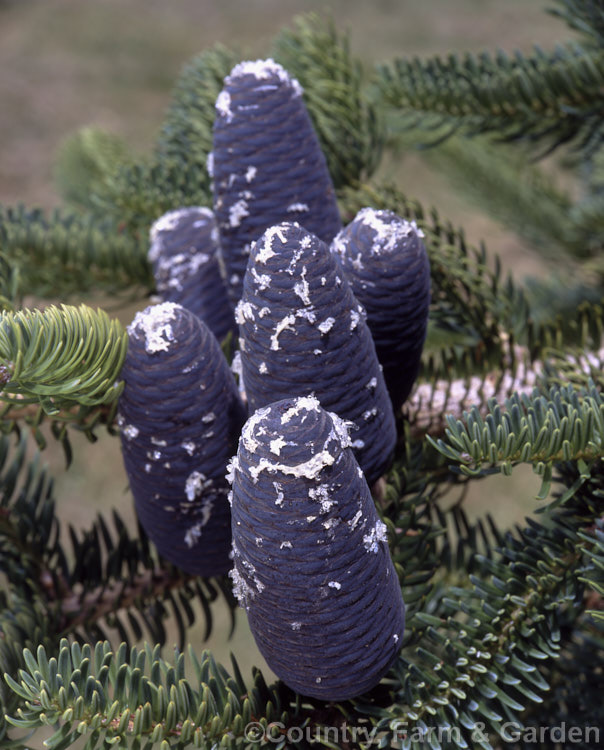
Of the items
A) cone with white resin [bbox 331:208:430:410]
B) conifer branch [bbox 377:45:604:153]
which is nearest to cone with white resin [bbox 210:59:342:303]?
cone with white resin [bbox 331:208:430:410]

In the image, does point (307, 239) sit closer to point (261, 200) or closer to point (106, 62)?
point (261, 200)

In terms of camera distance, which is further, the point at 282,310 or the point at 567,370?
the point at 567,370

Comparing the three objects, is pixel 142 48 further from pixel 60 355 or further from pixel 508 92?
pixel 60 355

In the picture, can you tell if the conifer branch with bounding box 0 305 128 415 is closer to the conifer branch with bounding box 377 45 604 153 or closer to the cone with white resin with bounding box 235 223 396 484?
the cone with white resin with bounding box 235 223 396 484

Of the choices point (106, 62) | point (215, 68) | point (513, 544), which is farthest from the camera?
point (106, 62)

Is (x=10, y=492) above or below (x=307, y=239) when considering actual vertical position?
below

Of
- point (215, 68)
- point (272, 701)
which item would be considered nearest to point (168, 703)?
A: point (272, 701)

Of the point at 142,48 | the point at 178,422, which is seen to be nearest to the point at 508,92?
the point at 178,422
